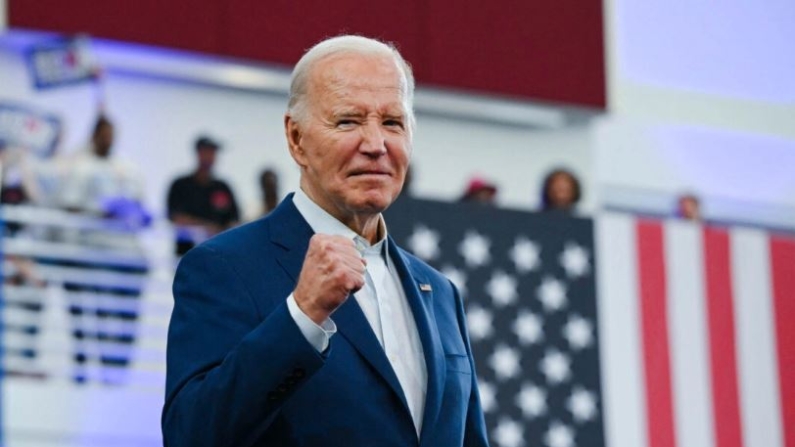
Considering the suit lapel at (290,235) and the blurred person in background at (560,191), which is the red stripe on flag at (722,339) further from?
the suit lapel at (290,235)

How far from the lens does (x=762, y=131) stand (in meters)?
15.3

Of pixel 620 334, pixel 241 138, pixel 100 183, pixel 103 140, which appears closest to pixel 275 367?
pixel 100 183

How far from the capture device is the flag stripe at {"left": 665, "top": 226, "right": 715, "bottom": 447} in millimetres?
12430

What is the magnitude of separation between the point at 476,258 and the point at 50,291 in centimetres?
252

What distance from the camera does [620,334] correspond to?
12.4 m

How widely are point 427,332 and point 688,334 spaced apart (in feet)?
33.0

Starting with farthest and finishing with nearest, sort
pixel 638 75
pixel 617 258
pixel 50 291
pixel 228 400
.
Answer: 1. pixel 638 75
2. pixel 617 258
3. pixel 50 291
4. pixel 228 400

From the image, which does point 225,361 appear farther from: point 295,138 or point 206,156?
point 206,156

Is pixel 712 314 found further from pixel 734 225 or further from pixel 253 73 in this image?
pixel 253 73

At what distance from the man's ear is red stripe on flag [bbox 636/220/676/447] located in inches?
368

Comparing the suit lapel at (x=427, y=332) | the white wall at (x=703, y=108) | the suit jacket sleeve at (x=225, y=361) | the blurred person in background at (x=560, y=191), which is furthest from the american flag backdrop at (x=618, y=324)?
Answer: the suit jacket sleeve at (x=225, y=361)

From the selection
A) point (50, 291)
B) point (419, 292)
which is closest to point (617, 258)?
point (50, 291)

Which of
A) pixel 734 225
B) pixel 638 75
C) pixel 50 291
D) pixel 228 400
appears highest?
pixel 638 75

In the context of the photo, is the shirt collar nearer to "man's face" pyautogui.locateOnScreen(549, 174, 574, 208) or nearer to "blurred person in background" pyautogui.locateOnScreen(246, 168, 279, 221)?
"blurred person in background" pyautogui.locateOnScreen(246, 168, 279, 221)
